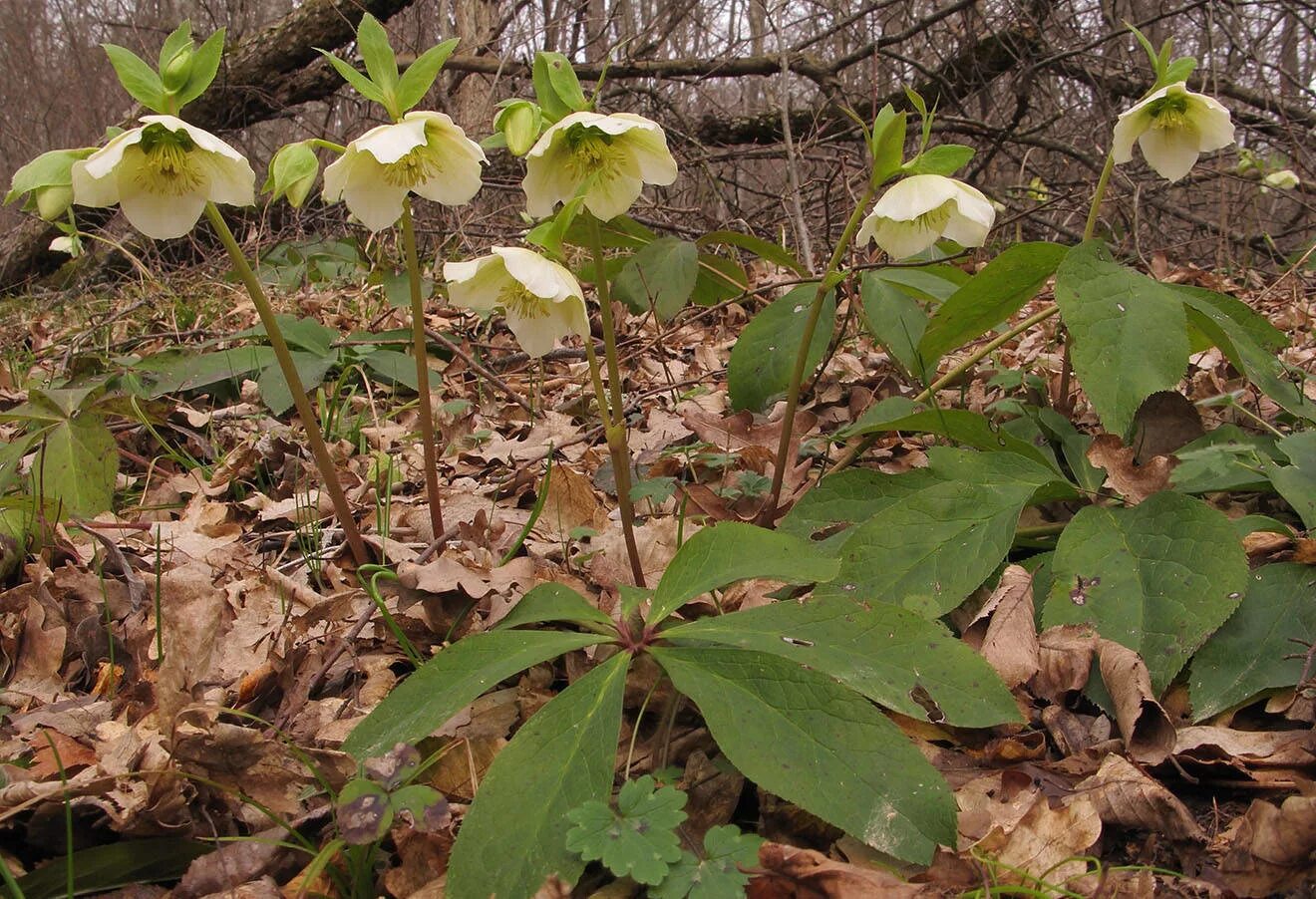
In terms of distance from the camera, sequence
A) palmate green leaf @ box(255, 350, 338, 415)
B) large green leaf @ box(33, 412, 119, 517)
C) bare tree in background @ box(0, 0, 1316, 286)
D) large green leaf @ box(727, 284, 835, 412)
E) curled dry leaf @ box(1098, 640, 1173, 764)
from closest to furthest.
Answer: curled dry leaf @ box(1098, 640, 1173, 764) → large green leaf @ box(727, 284, 835, 412) → large green leaf @ box(33, 412, 119, 517) → palmate green leaf @ box(255, 350, 338, 415) → bare tree in background @ box(0, 0, 1316, 286)

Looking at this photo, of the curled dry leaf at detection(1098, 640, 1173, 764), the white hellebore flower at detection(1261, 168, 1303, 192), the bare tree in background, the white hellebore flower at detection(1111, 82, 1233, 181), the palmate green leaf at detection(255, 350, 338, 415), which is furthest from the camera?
the bare tree in background

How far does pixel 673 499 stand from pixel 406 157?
0.97m

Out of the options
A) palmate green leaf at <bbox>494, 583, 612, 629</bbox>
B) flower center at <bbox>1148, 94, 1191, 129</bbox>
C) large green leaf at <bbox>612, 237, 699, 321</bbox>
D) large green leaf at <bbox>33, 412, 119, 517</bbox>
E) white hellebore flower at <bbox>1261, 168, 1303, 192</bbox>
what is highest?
flower center at <bbox>1148, 94, 1191, 129</bbox>

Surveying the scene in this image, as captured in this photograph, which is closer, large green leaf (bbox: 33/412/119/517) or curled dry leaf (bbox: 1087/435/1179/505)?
curled dry leaf (bbox: 1087/435/1179/505)

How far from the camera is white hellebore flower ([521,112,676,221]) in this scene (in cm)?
144

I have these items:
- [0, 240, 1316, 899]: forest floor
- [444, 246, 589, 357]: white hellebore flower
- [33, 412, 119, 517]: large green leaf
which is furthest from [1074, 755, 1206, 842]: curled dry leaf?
[33, 412, 119, 517]: large green leaf

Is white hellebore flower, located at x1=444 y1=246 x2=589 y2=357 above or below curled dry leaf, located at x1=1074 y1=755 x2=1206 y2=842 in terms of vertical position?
above

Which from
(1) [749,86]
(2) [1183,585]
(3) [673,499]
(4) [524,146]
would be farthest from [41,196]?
(1) [749,86]

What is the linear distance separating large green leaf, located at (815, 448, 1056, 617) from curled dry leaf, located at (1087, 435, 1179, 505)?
24cm

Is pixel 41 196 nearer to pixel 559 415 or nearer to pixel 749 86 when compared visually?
pixel 559 415

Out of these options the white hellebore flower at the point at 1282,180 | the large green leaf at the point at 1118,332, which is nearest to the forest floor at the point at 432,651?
the large green leaf at the point at 1118,332

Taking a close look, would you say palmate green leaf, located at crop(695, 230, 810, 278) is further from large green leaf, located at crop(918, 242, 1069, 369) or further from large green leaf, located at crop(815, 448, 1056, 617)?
large green leaf, located at crop(815, 448, 1056, 617)

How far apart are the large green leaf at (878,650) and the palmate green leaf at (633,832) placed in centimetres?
24

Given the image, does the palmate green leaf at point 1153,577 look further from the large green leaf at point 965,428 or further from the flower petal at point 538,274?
the flower petal at point 538,274
